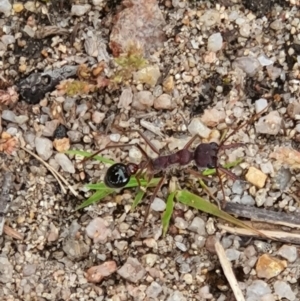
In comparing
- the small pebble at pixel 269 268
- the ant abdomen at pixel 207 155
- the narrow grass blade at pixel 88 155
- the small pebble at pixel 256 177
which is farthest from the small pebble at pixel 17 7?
the small pebble at pixel 269 268

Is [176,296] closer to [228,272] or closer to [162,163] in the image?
[228,272]

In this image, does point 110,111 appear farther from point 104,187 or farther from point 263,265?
point 263,265

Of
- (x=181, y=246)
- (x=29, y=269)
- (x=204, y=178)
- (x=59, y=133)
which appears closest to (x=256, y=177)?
(x=204, y=178)

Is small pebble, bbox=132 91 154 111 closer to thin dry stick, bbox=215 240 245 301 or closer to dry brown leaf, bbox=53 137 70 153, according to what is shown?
dry brown leaf, bbox=53 137 70 153

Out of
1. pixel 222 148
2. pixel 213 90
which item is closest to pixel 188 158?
pixel 222 148

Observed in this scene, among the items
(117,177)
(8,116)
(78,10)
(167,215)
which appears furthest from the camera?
(78,10)

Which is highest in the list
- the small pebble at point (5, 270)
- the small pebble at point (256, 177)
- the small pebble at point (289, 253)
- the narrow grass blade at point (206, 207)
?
the small pebble at point (256, 177)

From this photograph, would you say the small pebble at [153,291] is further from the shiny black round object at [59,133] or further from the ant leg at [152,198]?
the shiny black round object at [59,133]
